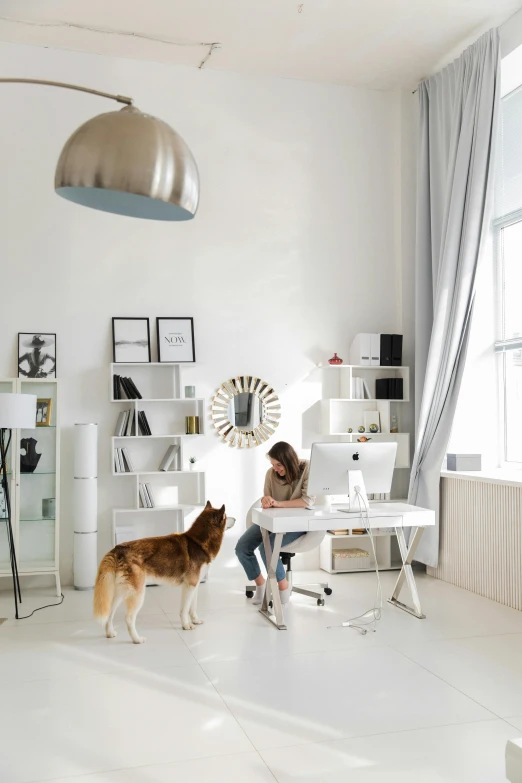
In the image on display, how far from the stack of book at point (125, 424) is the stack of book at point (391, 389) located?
2.15 m

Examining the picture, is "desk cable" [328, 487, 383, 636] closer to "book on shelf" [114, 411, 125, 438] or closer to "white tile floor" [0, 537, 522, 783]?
"white tile floor" [0, 537, 522, 783]

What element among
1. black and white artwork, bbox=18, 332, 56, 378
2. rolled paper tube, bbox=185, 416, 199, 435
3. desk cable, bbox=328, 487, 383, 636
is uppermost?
black and white artwork, bbox=18, 332, 56, 378

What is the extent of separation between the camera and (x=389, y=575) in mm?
5895

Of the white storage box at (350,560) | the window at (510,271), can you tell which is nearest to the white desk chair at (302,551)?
the white storage box at (350,560)

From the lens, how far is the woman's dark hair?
4805mm

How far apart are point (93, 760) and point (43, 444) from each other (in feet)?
10.1

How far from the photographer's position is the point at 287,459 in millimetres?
4812

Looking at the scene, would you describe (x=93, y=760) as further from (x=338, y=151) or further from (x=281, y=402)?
(x=338, y=151)

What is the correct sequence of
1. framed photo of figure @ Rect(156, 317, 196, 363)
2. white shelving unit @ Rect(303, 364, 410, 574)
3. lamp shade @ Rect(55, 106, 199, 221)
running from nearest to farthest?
lamp shade @ Rect(55, 106, 199, 221)
framed photo of figure @ Rect(156, 317, 196, 363)
white shelving unit @ Rect(303, 364, 410, 574)

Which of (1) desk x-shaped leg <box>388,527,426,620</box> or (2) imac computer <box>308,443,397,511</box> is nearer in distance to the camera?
(2) imac computer <box>308,443,397,511</box>

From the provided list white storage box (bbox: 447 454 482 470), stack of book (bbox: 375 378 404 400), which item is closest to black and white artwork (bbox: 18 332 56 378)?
stack of book (bbox: 375 378 404 400)

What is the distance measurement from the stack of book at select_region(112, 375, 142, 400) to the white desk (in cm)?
161

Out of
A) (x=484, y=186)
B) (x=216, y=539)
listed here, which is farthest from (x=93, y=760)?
(x=484, y=186)

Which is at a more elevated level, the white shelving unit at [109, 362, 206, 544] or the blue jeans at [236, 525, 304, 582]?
the white shelving unit at [109, 362, 206, 544]
